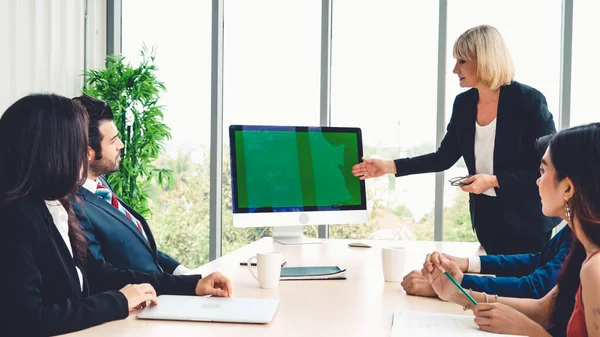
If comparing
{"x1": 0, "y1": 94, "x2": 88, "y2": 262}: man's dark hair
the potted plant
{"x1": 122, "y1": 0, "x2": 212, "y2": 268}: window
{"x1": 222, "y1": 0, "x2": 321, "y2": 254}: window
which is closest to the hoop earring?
{"x1": 0, "y1": 94, "x2": 88, "y2": 262}: man's dark hair

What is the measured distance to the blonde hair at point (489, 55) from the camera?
99.1 inches

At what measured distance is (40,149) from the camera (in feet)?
4.42

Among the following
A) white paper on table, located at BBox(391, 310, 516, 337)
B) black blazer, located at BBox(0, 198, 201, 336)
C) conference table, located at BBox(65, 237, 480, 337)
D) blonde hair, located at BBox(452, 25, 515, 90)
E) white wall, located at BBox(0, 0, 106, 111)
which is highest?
white wall, located at BBox(0, 0, 106, 111)

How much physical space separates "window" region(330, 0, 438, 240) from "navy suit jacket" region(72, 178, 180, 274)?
238 cm

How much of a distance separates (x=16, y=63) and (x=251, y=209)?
7.95 ft

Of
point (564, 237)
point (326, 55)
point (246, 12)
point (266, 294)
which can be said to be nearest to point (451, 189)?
point (326, 55)

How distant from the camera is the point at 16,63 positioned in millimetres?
3947

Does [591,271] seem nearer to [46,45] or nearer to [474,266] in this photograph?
[474,266]

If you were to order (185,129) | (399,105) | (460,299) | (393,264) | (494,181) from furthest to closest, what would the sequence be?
(185,129) < (399,105) < (494,181) < (393,264) < (460,299)

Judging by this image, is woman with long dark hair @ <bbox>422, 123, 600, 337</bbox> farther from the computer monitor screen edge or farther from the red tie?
the red tie

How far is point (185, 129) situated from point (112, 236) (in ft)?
9.03

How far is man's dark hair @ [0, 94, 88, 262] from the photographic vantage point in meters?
1.33

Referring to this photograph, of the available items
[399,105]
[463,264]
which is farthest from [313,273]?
[399,105]

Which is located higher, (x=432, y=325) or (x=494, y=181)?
(x=494, y=181)
